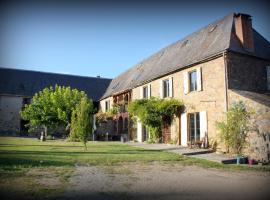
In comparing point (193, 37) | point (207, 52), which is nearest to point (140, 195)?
point (207, 52)

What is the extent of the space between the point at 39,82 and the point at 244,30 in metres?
26.6

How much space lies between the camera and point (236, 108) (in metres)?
11.4

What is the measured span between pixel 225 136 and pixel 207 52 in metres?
5.85

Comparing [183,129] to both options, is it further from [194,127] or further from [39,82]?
[39,82]

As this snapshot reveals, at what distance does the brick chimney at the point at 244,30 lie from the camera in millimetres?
14721

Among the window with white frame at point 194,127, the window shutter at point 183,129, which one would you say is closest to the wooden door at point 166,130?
the window shutter at point 183,129

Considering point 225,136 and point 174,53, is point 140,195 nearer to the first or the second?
point 225,136

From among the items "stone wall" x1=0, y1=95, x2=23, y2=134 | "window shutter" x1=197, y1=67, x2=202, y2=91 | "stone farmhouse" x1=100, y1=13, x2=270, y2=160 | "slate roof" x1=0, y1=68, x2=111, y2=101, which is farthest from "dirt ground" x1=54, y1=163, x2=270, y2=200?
"slate roof" x1=0, y1=68, x2=111, y2=101

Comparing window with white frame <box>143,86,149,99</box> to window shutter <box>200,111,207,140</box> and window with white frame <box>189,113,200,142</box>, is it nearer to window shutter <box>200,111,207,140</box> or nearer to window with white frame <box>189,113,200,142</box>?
window with white frame <box>189,113,200,142</box>

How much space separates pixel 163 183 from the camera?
6.47 meters

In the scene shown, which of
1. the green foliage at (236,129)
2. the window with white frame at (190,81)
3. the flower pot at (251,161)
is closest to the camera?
the flower pot at (251,161)

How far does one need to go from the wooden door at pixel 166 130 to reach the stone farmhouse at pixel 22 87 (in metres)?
17.4

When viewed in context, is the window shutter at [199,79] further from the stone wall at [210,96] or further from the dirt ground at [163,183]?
A: the dirt ground at [163,183]

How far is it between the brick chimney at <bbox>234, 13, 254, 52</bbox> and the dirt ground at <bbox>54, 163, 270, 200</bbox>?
878 centimetres
